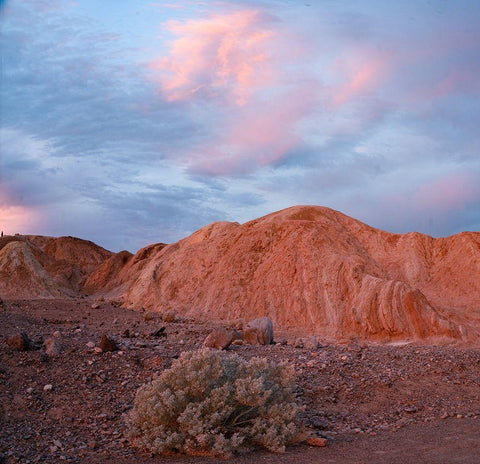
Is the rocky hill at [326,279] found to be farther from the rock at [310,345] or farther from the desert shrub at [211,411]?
the desert shrub at [211,411]

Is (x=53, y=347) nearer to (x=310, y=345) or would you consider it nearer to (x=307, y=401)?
(x=307, y=401)

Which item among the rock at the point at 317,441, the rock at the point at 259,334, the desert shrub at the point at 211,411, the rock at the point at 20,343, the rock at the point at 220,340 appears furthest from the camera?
the rock at the point at 259,334

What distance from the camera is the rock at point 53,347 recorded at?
32.7 feet

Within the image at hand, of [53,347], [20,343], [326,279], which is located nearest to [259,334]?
[53,347]

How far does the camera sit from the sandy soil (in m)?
7.29

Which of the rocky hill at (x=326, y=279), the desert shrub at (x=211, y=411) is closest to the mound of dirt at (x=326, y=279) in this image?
the rocky hill at (x=326, y=279)

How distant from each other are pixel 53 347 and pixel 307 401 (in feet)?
15.2

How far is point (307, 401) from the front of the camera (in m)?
9.57

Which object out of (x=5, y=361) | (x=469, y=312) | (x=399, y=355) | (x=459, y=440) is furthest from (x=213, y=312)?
(x=459, y=440)

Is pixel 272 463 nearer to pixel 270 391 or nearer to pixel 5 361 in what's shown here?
pixel 270 391

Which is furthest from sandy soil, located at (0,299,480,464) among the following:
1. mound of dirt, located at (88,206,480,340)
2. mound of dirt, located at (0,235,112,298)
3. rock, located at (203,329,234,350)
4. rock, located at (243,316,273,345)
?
mound of dirt, located at (0,235,112,298)

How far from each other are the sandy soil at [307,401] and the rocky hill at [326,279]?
10.1 metres

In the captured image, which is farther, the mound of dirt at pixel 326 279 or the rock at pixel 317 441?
the mound of dirt at pixel 326 279

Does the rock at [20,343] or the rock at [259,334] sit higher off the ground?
the rock at [259,334]
